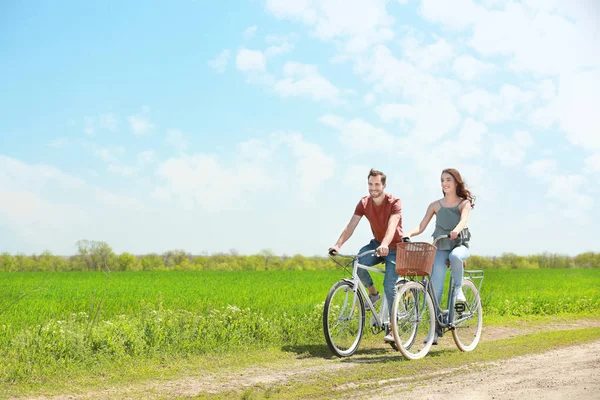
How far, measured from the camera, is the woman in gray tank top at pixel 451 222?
8.99 m

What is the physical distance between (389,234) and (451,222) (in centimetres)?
113

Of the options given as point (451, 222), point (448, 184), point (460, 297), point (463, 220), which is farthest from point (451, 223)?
point (460, 297)

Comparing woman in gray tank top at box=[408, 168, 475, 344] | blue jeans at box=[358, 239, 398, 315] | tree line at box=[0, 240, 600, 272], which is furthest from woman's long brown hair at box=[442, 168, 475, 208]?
tree line at box=[0, 240, 600, 272]

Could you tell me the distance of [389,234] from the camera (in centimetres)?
857

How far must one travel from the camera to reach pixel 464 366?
808 cm

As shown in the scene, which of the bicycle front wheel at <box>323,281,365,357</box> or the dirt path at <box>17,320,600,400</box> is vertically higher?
the bicycle front wheel at <box>323,281,365,357</box>

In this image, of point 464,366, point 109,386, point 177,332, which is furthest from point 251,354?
point 464,366

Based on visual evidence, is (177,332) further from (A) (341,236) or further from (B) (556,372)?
(B) (556,372)

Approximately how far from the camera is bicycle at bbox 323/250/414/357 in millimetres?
8617

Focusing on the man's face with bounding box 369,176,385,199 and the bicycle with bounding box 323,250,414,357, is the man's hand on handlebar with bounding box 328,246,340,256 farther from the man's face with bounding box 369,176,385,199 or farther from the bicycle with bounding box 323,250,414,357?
the man's face with bounding box 369,176,385,199

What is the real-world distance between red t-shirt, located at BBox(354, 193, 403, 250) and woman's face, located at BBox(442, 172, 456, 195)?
78 centimetres

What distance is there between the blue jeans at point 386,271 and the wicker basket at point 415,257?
554mm

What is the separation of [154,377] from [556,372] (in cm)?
479

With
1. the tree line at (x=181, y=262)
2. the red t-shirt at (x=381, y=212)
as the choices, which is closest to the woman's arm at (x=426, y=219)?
the red t-shirt at (x=381, y=212)
